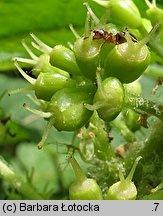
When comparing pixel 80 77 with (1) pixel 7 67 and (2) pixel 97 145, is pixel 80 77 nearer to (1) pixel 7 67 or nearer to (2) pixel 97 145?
(2) pixel 97 145

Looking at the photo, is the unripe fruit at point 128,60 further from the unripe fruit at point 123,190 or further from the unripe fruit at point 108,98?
the unripe fruit at point 123,190

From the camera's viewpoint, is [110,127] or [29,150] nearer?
[110,127]

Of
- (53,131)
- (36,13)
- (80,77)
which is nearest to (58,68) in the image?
(80,77)

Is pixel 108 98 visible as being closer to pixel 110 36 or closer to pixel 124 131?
pixel 110 36

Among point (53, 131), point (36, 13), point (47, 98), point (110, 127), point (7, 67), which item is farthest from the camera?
point (53, 131)

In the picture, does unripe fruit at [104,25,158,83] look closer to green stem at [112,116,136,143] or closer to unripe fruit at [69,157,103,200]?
unripe fruit at [69,157,103,200]
